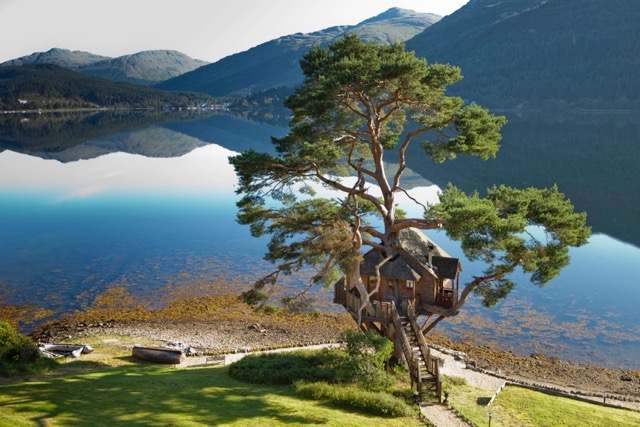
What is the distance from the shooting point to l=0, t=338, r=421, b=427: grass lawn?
58.4ft

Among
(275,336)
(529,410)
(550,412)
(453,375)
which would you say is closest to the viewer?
(550,412)

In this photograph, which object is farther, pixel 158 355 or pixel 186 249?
pixel 186 249

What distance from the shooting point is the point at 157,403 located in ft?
66.9

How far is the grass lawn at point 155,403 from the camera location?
17.8m

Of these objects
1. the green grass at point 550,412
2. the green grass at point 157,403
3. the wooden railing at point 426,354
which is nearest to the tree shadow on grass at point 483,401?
the green grass at point 550,412

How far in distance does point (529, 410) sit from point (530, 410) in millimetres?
46

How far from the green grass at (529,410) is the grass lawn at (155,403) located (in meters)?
5.00

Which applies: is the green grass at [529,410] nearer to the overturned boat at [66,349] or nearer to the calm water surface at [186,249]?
the calm water surface at [186,249]

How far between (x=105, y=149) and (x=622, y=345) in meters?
128

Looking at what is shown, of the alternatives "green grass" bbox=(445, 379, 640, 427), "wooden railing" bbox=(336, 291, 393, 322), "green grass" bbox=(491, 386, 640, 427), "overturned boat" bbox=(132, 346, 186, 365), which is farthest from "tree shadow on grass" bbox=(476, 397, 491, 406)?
"overturned boat" bbox=(132, 346, 186, 365)

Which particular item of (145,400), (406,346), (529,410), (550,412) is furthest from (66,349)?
(550,412)

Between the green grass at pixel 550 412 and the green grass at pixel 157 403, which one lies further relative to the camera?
the green grass at pixel 550 412

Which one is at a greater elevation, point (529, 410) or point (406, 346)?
point (406, 346)

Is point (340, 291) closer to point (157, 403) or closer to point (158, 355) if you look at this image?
point (158, 355)
